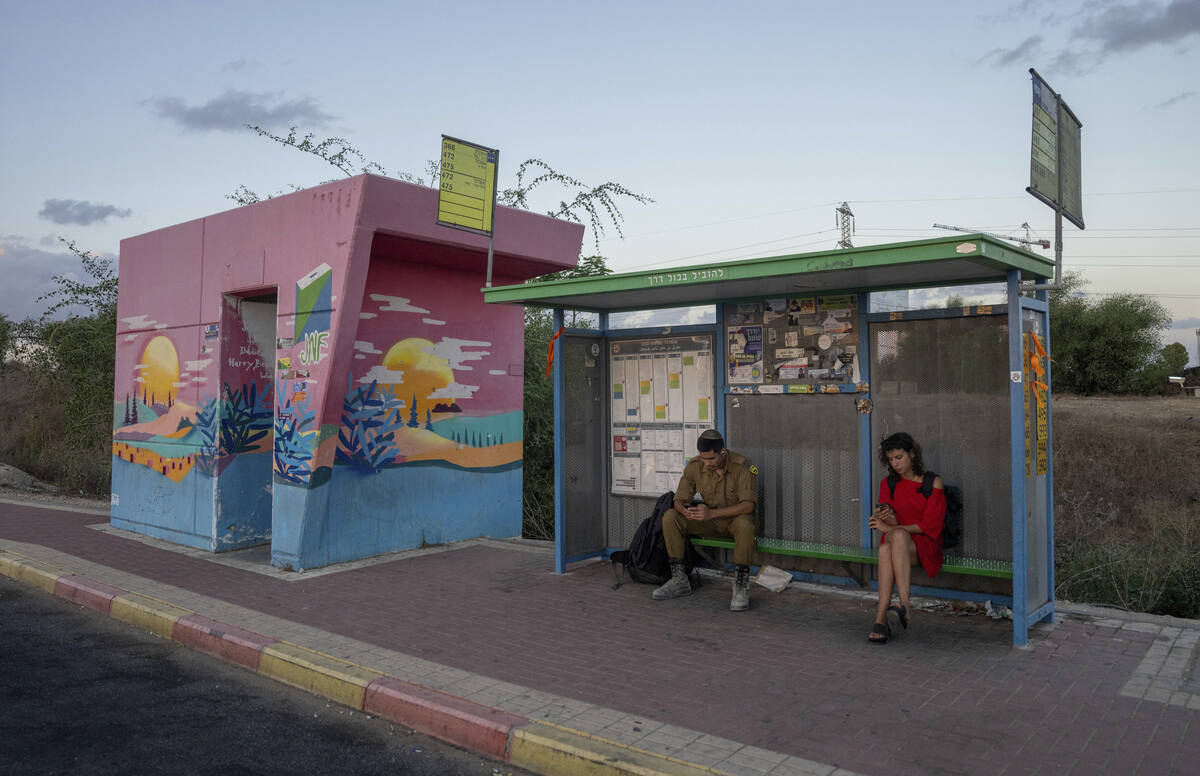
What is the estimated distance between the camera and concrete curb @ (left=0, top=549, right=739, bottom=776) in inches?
161

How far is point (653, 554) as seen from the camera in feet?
24.3

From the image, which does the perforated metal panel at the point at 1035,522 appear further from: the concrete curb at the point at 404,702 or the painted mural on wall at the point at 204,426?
the painted mural on wall at the point at 204,426

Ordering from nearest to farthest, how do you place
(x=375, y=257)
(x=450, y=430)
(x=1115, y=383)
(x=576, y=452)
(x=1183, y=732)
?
(x=1183, y=732)
(x=576, y=452)
(x=375, y=257)
(x=450, y=430)
(x=1115, y=383)

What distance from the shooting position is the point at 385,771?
4.24 m

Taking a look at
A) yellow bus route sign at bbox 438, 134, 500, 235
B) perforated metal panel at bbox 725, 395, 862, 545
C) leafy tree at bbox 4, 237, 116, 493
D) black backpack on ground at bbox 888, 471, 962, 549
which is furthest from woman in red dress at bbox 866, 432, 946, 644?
leafy tree at bbox 4, 237, 116, 493

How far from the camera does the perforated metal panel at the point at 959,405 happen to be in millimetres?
6445

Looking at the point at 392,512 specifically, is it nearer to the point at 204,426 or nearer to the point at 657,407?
the point at 204,426

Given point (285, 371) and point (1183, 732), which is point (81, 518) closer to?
point (285, 371)

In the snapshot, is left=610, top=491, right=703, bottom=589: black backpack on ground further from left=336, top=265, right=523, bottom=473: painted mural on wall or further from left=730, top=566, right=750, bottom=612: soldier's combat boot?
left=336, top=265, right=523, bottom=473: painted mural on wall

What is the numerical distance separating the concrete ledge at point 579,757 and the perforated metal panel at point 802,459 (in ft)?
11.8

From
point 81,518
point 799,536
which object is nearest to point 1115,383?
point 799,536

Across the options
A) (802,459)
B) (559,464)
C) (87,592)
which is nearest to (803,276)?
(802,459)

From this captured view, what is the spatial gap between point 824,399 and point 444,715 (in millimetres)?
4105

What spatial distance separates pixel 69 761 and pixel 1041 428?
6.18 meters
